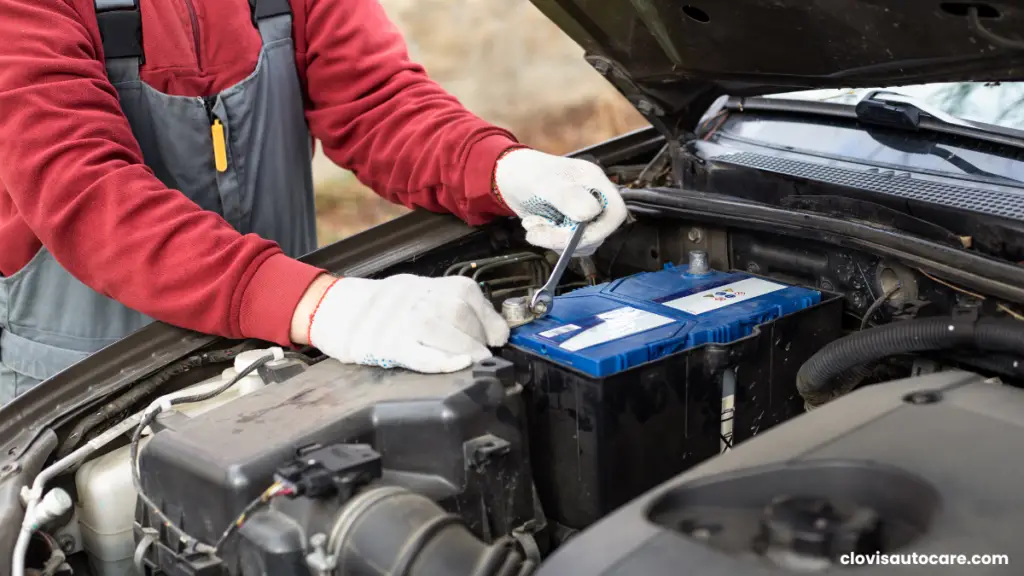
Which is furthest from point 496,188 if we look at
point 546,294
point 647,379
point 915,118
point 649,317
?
point 915,118

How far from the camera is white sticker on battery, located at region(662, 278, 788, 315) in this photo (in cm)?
136

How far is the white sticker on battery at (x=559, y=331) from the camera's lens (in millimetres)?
1266

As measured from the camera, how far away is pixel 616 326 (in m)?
1.29

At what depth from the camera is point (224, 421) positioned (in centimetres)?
113

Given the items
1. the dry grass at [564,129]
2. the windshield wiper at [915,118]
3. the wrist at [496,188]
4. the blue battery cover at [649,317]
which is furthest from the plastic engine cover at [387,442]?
the dry grass at [564,129]

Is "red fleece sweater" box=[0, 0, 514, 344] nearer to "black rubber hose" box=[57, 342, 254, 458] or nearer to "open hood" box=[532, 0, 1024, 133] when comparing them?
"black rubber hose" box=[57, 342, 254, 458]

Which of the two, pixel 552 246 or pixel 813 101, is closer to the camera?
pixel 552 246

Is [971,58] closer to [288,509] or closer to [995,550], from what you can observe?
[995,550]

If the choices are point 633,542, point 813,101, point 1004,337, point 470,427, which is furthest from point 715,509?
point 813,101

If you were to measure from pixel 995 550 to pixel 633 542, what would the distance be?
0.28 meters

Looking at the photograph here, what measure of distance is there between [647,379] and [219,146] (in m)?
0.98

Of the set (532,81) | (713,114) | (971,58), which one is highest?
(971,58)

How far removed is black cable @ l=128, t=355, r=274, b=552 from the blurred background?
4.62 metres

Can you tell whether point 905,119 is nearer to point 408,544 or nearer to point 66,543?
point 408,544
